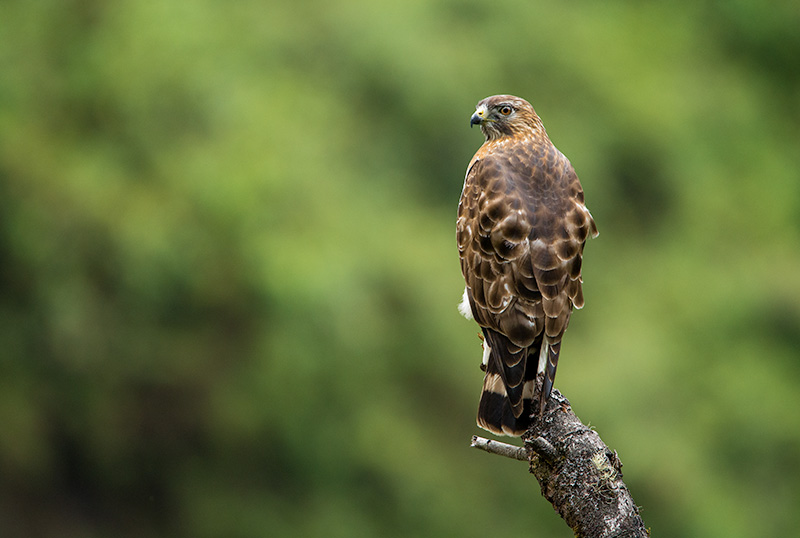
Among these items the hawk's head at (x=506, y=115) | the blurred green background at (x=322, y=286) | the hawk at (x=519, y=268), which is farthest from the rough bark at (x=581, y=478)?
the blurred green background at (x=322, y=286)

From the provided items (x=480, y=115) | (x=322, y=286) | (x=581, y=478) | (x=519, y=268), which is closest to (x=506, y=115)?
(x=480, y=115)

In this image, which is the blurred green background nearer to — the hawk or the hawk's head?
the hawk's head

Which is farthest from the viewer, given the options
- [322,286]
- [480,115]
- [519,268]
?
[322,286]

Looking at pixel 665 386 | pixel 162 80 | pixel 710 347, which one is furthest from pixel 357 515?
pixel 162 80

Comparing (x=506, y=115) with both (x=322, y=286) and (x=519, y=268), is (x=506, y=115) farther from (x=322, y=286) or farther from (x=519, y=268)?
(x=322, y=286)

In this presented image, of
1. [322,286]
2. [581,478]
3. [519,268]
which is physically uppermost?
[322,286]

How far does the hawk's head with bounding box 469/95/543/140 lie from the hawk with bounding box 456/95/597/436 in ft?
1.03

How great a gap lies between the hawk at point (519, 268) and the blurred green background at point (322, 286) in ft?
8.13

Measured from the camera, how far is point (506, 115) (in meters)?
3.85

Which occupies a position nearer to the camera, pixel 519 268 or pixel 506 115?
pixel 519 268

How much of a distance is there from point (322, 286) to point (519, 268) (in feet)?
8.88

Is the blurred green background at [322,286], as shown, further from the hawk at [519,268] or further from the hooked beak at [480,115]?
the hawk at [519,268]

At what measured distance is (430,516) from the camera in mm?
5891

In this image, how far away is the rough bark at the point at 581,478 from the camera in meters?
2.53
